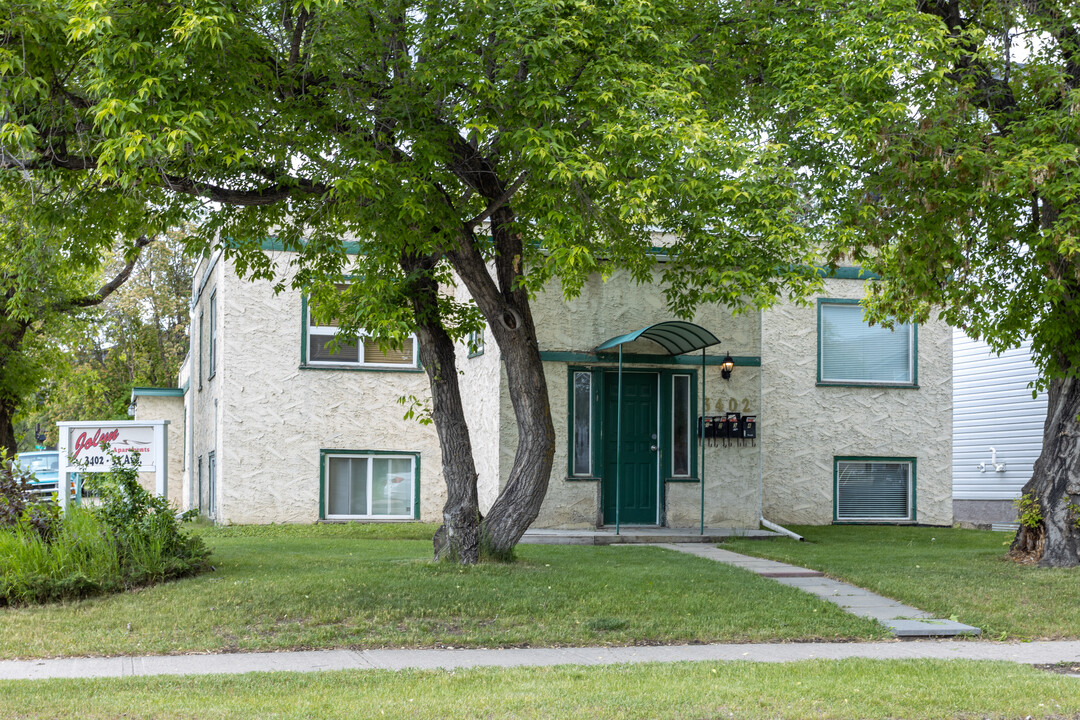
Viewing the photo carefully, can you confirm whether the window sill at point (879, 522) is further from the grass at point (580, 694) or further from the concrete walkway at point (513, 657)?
the grass at point (580, 694)

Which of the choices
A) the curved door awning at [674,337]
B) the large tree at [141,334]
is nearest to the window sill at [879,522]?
the curved door awning at [674,337]

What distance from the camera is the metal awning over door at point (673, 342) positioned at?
46.3ft

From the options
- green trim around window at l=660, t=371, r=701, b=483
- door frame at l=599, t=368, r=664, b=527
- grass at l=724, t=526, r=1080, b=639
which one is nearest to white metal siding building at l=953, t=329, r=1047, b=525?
grass at l=724, t=526, r=1080, b=639

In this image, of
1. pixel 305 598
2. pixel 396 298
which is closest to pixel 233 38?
pixel 396 298

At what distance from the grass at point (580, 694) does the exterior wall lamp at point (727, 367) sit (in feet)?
27.9

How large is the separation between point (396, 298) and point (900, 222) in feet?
18.4

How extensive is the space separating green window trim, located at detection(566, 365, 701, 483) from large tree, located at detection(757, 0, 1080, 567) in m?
3.48

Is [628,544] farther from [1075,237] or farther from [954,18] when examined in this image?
[954,18]

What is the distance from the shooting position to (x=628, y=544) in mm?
14258

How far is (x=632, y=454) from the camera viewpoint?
15.6 meters

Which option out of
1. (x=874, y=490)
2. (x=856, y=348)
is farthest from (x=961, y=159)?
(x=874, y=490)

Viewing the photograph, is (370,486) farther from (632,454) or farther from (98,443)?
(98,443)

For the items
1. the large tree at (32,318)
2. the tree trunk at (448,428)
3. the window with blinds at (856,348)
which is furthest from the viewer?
the window with blinds at (856,348)

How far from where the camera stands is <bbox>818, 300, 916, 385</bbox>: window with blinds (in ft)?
60.6
